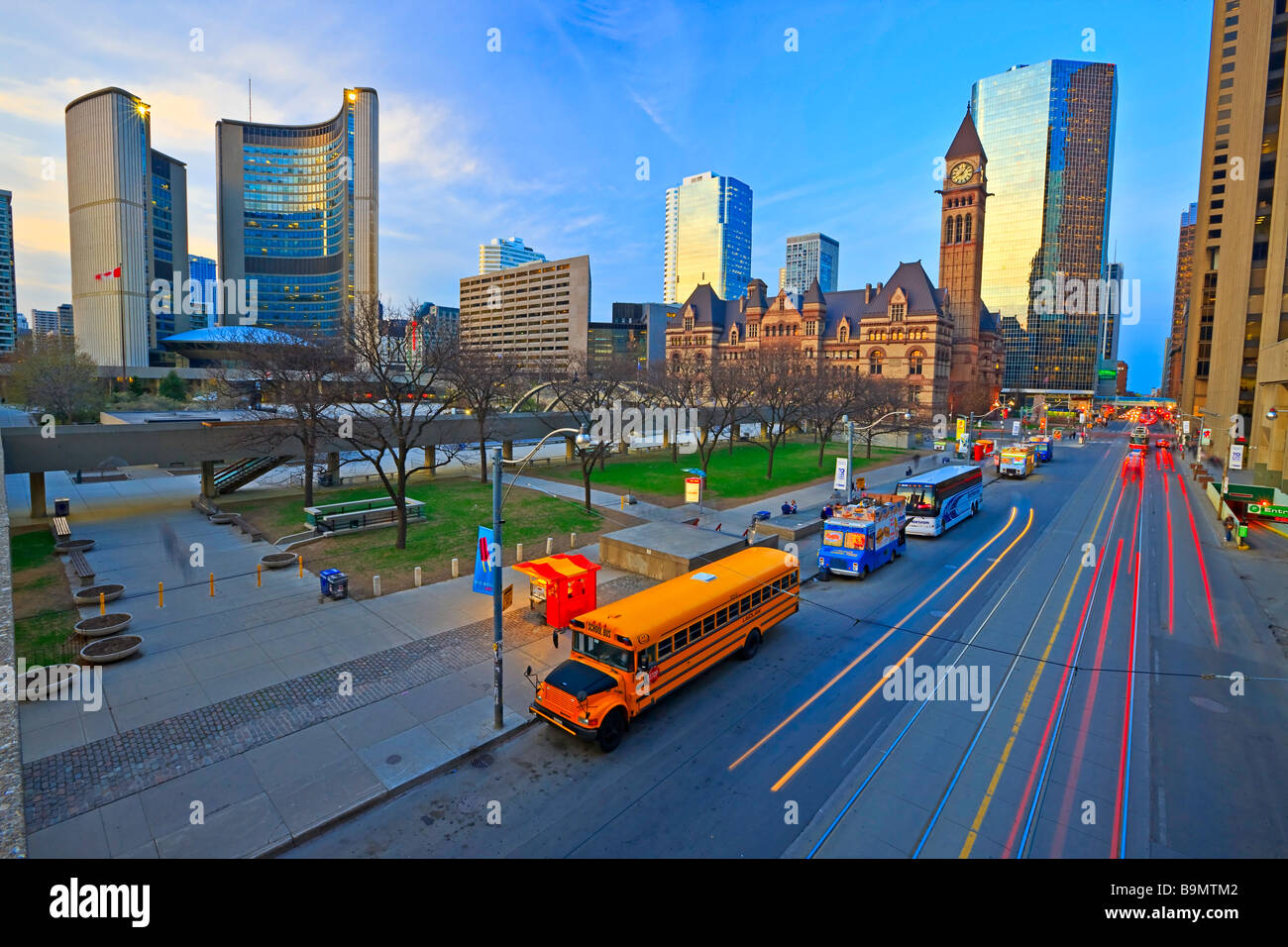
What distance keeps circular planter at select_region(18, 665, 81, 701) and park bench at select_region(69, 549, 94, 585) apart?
23.6ft

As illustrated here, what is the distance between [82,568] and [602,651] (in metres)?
20.1

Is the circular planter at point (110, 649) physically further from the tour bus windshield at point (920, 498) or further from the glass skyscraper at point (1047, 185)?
the glass skyscraper at point (1047, 185)

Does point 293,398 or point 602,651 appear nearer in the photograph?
point 602,651

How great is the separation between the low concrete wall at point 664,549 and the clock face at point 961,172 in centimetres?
12312

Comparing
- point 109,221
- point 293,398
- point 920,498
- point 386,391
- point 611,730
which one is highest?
point 109,221

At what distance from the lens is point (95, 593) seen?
1814 centimetres

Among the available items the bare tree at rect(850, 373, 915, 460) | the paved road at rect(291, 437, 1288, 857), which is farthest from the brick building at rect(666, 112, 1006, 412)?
the paved road at rect(291, 437, 1288, 857)

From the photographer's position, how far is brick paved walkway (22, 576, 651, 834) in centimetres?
1009

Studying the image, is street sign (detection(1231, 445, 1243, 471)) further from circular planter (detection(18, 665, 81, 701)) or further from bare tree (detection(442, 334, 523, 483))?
circular planter (detection(18, 665, 81, 701))

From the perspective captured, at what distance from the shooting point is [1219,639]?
17.6m

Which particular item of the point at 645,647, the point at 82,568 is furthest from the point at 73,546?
the point at 645,647

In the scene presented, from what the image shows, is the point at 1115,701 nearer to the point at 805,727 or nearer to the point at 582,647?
the point at 805,727

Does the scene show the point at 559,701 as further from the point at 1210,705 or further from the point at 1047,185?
the point at 1047,185
